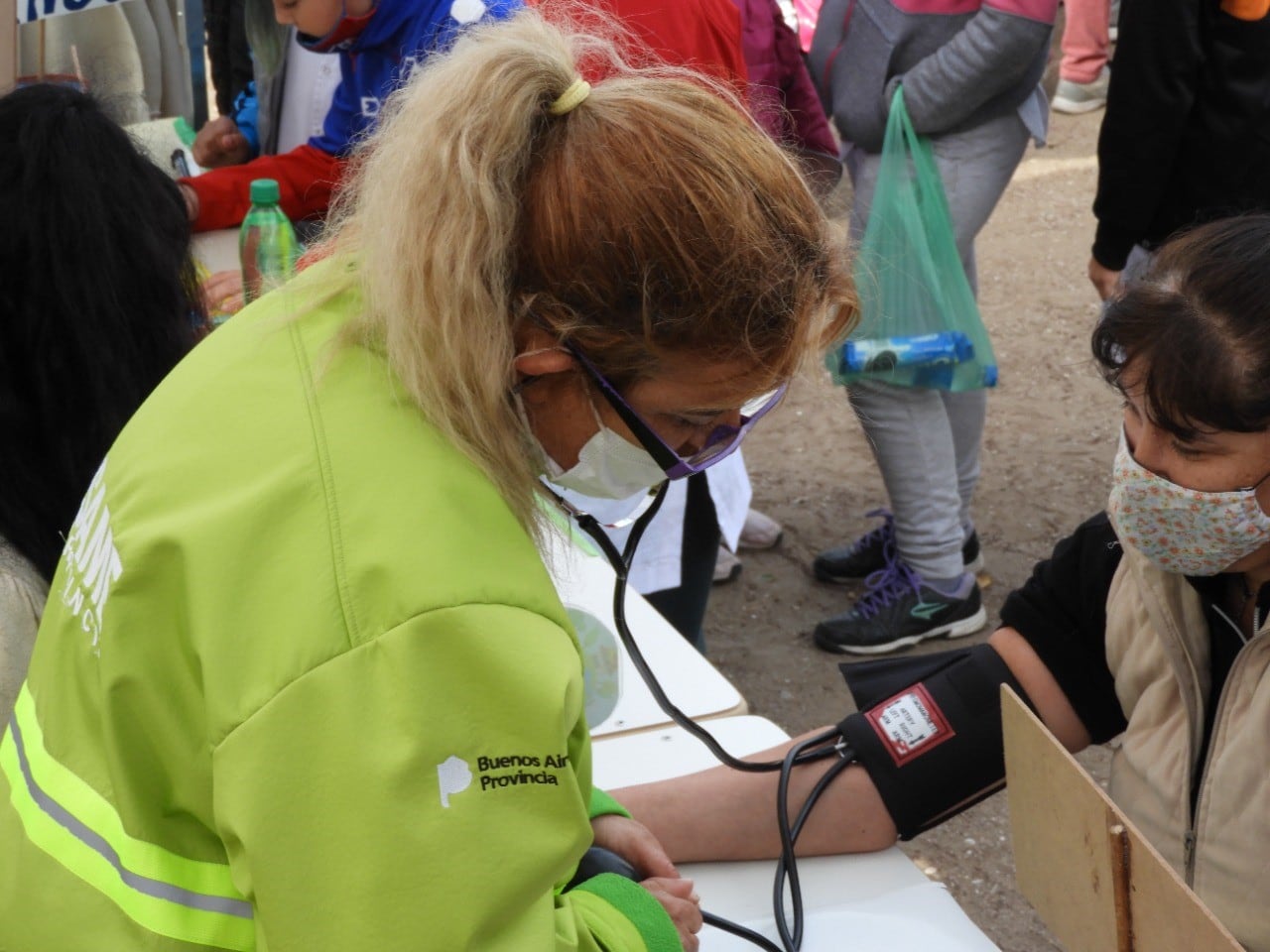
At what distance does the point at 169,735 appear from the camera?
861 millimetres

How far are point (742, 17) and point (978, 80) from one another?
511mm

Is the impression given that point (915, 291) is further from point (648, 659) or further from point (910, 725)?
point (910, 725)

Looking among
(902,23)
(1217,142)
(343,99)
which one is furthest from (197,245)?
(1217,142)

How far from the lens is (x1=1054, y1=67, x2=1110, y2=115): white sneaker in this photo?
22.1 feet

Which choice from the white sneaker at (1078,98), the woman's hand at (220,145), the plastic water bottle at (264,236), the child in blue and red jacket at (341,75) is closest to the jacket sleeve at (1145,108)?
the child in blue and red jacket at (341,75)

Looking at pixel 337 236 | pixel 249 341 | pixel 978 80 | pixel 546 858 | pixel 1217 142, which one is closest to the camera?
pixel 546 858

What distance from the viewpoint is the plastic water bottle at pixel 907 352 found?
2914 millimetres

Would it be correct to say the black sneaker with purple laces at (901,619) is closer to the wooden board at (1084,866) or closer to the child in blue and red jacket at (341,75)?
the child in blue and red jacket at (341,75)

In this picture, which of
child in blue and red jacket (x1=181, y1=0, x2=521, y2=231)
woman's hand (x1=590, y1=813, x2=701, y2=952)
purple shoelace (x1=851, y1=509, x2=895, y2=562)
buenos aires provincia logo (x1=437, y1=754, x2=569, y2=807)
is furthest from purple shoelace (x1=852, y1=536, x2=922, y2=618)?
buenos aires provincia logo (x1=437, y1=754, x2=569, y2=807)

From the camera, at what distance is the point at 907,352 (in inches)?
116

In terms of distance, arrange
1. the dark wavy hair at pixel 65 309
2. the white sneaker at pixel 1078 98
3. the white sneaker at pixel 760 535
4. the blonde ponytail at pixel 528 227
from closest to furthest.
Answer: the blonde ponytail at pixel 528 227 → the dark wavy hair at pixel 65 309 → the white sneaker at pixel 760 535 → the white sneaker at pixel 1078 98

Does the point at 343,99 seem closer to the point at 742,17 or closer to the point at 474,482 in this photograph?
the point at 742,17

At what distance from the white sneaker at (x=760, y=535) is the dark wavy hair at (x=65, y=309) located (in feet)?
7.59

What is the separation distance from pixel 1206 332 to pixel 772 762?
0.61m
